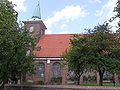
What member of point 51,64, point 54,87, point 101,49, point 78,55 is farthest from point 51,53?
point 54,87

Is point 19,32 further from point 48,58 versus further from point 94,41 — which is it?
point 48,58

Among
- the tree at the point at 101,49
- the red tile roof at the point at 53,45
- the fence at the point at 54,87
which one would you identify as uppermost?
the red tile roof at the point at 53,45

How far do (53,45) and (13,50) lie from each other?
3054 cm

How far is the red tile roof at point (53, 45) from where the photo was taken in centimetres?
5225

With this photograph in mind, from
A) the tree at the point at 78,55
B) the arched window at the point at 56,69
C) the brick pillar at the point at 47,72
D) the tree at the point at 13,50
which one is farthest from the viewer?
the arched window at the point at 56,69

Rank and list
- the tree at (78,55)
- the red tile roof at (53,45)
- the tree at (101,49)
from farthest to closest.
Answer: the red tile roof at (53,45) < the tree at (78,55) < the tree at (101,49)

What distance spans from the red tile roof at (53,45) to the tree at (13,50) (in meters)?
23.2

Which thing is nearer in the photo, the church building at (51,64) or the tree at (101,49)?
the tree at (101,49)

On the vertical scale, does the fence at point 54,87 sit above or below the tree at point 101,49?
below

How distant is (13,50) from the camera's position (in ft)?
81.5

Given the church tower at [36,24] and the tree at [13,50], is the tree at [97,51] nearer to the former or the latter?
the tree at [13,50]

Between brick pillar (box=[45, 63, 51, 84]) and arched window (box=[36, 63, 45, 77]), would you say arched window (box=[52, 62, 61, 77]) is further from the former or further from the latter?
arched window (box=[36, 63, 45, 77])

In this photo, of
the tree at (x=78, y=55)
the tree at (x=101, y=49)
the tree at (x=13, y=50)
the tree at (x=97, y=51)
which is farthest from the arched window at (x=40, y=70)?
the tree at (x=13, y=50)

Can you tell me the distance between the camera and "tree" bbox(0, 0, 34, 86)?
24500 mm
